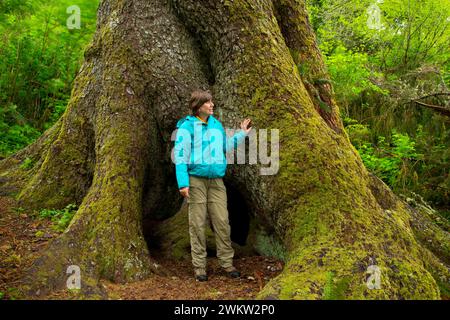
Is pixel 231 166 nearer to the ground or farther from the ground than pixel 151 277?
farther from the ground

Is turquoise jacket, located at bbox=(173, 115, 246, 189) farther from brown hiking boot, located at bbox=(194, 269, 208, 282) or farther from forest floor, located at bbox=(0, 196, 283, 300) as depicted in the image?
forest floor, located at bbox=(0, 196, 283, 300)

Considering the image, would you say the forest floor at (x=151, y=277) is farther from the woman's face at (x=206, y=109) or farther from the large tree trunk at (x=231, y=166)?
the woman's face at (x=206, y=109)

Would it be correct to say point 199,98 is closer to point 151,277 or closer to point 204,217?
point 204,217

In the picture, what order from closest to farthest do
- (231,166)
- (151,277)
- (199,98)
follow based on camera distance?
(151,277) < (199,98) < (231,166)

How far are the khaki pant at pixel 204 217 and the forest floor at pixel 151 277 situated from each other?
22 centimetres

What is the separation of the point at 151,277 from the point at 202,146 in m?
1.46

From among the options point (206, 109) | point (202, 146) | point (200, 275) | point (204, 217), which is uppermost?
point (206, 109)

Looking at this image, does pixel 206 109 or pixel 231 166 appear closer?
pixel 206 109

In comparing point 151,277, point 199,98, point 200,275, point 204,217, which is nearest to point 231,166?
point 204,217

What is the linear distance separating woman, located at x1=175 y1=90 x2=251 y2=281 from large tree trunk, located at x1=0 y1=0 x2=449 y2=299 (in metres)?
0.31

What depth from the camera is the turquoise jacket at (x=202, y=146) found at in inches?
181

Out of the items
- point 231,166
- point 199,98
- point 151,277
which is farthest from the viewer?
point 231,166

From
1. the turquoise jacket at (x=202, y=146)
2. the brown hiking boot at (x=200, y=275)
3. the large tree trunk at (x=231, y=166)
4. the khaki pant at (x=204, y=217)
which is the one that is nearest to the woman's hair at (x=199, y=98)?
the turquoise jacket at (x=202, y=146)

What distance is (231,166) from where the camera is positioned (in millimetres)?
5016
